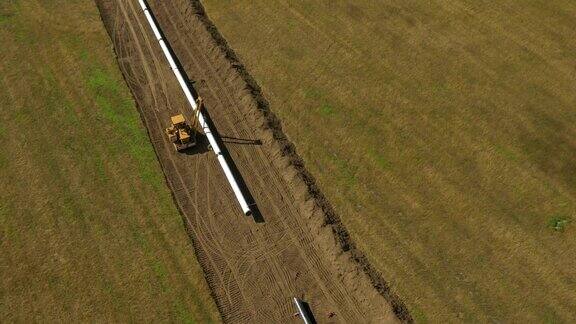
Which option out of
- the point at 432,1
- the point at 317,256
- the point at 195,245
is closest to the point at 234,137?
the point at 195,245

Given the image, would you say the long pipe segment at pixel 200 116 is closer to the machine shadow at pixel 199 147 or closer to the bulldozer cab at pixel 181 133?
the machine shadow at pixel 199 147

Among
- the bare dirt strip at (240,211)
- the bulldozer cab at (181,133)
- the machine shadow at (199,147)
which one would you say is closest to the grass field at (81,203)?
the bare dirt strip at (240,211)

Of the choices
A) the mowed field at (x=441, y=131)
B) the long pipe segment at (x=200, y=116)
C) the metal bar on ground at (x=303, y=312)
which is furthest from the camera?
the long pipe segment at (x=200, y=116)

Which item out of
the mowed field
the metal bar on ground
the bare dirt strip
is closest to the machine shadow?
the bare dirt strip

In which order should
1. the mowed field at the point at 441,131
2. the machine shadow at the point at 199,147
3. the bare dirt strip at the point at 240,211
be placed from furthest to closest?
the machine shadow at the point at 199,147 → the mowed field at the point at 441,131 → the bare dirt strip at the point at 240,211

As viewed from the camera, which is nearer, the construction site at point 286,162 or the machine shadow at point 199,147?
the construction site at point 286,162

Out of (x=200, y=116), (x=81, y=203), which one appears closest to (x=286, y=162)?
(x=200, y=116)

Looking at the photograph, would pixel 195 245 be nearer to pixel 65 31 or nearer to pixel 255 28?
pixel 255 28
